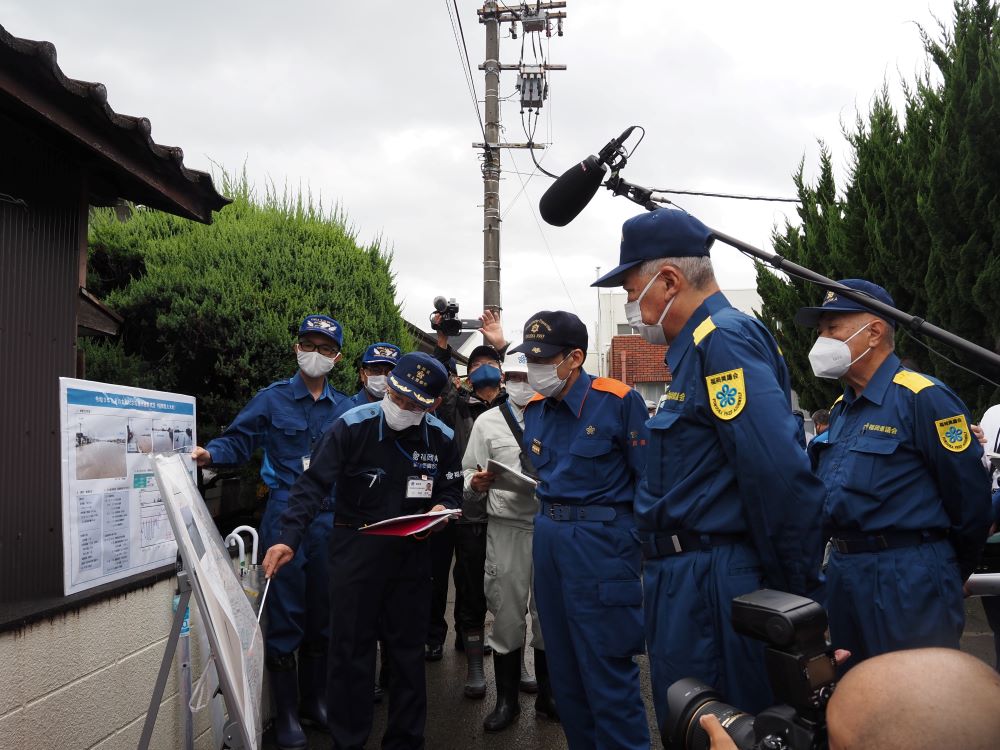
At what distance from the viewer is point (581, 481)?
3.46 metres

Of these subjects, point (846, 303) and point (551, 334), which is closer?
point (846, 303)

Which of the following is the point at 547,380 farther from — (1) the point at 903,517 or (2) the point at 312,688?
(2) the point at 312,688

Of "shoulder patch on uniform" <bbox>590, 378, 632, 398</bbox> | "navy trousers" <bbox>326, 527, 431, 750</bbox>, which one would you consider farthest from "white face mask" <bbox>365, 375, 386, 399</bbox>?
"shoulder patch on uniform" <bbox>590, 378, 632, 398</bbox>

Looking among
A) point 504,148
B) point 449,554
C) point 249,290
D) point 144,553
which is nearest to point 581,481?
point 144,553

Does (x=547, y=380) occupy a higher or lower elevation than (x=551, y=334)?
lower

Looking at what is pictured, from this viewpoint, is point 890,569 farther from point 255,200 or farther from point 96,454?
point 255,200

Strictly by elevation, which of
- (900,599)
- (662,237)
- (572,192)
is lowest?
(900,599)

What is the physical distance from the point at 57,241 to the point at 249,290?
2012 mm

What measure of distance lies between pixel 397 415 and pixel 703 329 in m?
1.96

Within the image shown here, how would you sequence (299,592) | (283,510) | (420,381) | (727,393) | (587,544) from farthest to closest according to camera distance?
(299,592), (283,510), (420,381), (587,544), (727,393)

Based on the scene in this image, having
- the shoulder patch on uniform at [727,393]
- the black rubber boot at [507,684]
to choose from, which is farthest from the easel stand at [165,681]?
the black rubber boot at [507,684]

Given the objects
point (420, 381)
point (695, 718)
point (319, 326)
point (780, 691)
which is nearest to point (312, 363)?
point (319, 326)

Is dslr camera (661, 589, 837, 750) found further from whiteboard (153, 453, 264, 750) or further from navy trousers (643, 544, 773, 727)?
whiteboard (153, 453, 264, 750)

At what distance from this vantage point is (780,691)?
1465 mm
